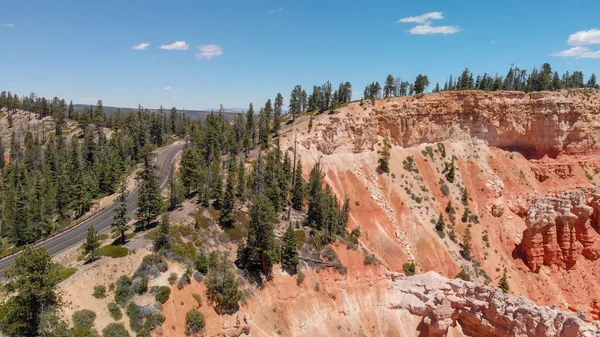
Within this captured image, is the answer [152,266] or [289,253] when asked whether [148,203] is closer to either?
[152,266]

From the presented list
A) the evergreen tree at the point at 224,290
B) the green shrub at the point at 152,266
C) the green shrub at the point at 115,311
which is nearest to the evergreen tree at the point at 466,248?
the evergreen tree at the point at 224,290

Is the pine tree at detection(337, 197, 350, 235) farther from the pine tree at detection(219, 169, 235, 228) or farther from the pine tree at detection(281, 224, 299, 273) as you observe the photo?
the pine tree at detection(219, 169, 235, 228)

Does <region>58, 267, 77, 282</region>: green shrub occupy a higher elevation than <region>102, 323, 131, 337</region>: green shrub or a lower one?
higher

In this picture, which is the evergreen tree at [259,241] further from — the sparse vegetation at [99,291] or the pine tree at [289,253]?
the sparse vegetation at [99,291]

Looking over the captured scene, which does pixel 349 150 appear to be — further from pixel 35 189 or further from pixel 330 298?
pixel 35 189

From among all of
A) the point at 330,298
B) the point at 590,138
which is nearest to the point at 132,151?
the point at 330,298

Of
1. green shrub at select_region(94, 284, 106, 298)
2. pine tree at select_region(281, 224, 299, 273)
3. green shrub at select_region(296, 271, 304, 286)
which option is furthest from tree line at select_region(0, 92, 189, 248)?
green shrub at select_region(296, 271, 304, 286)
